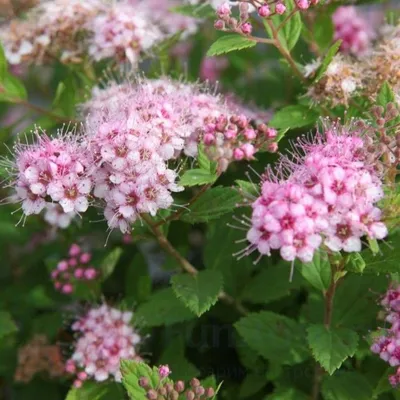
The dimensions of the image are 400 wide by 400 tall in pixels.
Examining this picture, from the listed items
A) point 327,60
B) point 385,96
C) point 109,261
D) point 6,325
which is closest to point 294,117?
point 327,60

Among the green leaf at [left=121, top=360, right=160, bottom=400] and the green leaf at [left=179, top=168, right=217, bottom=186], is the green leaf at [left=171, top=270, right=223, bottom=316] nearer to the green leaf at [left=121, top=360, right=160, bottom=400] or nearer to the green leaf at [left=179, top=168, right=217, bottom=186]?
the green leaf at [left=121, top=360, right=160, bottom=400]

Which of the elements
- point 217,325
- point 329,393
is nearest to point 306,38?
point 217,325

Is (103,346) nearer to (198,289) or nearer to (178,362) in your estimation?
(178,362)

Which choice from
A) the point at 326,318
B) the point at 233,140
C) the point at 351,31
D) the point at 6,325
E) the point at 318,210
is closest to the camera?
the point at 318,210

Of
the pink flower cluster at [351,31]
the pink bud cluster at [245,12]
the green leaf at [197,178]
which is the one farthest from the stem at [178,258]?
the pink flower cluster at [351,31]

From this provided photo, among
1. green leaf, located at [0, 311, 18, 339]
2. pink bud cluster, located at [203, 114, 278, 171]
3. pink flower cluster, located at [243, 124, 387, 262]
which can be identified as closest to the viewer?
pink flower cluster, located at [243, 124, 387, 262]

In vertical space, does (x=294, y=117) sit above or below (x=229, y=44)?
below

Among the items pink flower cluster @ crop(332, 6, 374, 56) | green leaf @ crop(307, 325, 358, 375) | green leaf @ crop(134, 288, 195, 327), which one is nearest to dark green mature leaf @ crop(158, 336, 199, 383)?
green leaf @ crop(134, 288, 195, 327)
